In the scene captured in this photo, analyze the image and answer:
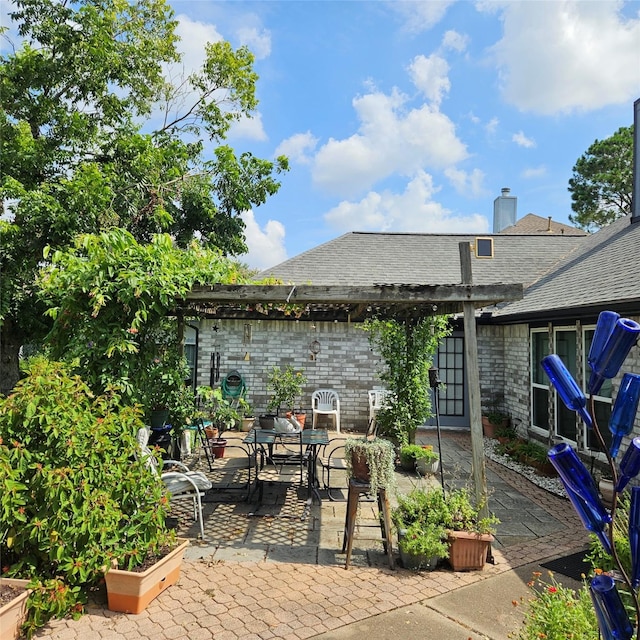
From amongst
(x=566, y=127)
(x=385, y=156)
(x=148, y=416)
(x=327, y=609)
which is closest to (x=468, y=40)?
(x=566, y=127)

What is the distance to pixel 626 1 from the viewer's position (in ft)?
13.2

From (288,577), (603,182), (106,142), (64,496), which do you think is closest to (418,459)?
(288,577)

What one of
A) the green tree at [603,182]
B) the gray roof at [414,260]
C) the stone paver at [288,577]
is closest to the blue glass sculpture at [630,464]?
the stone paver at [288,577]

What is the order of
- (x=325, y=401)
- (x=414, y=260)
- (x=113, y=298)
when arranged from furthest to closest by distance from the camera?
(x=414, y=260) < (x=325, y=401) < (x=113, y=298)

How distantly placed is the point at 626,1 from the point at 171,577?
239 inches

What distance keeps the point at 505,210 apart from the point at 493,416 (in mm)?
14203

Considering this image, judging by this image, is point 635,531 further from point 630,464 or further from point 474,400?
point 474,400

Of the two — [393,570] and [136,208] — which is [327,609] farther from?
[136,208]

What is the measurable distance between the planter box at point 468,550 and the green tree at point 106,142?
561cm

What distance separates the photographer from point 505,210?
20.8 meters

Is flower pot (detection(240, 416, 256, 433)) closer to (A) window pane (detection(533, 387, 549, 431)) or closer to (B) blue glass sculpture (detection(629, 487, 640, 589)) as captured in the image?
(A) window pane (detection(533, 387, 549, 431))

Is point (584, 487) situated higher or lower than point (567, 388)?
lower

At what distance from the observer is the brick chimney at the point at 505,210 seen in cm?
2077

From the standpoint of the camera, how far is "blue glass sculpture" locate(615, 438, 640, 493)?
3.84 ft
